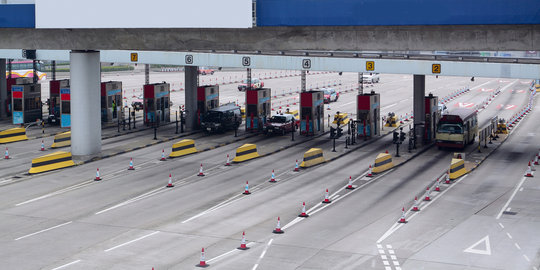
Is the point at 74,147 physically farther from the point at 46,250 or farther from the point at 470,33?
the point at 470,33

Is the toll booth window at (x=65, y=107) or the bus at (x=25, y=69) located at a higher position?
the bus at (x=25, y=69)

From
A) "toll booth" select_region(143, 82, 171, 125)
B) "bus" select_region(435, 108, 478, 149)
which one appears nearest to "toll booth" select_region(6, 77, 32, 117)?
"toll booth" select_region(143, 82, 171, 125)

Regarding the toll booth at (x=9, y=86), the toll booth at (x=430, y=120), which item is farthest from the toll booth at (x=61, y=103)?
the toll booth at (x=430, y=120)

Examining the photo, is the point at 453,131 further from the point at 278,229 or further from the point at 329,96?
the point at 329,96

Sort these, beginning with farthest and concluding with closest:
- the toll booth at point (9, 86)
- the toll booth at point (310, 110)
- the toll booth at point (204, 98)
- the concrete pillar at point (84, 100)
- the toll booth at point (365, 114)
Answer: the toll booth at point (9, 86)
the toll booth at point (204, 98)
the toll booth at point (310, 110)
the toll booth at point (365, 114)
the concrete pillar at point (84, 100)

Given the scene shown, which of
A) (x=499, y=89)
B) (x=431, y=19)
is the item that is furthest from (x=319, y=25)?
(x=499, y=89)

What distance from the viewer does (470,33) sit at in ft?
108

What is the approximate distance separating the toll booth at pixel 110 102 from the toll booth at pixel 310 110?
54.0 ft

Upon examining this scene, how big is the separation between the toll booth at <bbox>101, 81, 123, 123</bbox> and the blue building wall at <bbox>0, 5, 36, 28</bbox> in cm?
1909

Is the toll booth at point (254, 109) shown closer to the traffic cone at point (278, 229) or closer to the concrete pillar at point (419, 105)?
the concrete pillar at point (419, 105)

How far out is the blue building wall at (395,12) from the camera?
31422mm

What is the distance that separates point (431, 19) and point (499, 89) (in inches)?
2880

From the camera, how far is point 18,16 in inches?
1684

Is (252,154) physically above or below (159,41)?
below
